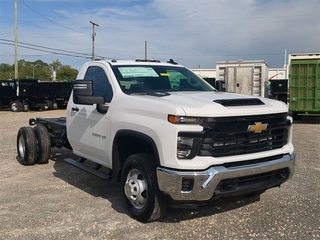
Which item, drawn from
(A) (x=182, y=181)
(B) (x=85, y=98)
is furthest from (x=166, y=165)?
(B) (x=85, y=98)

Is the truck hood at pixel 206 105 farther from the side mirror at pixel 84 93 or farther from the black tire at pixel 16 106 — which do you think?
the black tire at pixel 16 106

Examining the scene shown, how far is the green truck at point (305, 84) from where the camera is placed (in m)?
15.3

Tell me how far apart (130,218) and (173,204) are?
783 mm

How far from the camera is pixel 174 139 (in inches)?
148

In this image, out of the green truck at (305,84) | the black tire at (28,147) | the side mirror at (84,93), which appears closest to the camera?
the side mirror at (84,93)

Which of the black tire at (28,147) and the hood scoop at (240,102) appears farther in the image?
the black tire at (28,147)

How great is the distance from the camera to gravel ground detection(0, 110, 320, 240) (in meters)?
4.13

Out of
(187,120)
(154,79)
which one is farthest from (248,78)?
(187,120)

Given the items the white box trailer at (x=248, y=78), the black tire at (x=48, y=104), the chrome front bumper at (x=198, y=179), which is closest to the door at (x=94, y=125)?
the chrome front bumper at (x=198, y=179)

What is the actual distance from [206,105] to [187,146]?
475 mm

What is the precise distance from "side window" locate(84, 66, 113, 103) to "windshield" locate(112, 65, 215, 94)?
7.5 inches

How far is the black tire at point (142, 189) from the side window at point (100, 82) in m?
1.06

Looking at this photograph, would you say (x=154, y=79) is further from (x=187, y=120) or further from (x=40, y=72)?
(x=40, y=72)

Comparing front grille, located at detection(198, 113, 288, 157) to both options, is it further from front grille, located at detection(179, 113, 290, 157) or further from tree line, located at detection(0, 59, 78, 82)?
tree line, located at detection(0, 59, 78, 82)
